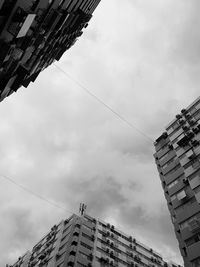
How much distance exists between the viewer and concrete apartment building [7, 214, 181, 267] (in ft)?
159

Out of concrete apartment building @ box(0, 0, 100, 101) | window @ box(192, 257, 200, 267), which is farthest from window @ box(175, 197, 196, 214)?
concrete apartment building @ box(0, 0, 100, 101)

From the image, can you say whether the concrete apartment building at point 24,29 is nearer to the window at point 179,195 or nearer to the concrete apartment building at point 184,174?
the concrete apartment building at point 184,174

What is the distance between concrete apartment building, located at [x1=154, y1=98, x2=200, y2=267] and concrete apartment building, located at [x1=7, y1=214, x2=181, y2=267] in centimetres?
2105

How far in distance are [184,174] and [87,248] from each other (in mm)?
25052

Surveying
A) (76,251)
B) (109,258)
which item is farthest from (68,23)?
(109,258)

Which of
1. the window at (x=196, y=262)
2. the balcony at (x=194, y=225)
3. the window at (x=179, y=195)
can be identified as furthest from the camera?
the window at (x=179, y=195)

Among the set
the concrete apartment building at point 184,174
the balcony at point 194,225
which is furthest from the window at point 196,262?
the balcony at point 194,225

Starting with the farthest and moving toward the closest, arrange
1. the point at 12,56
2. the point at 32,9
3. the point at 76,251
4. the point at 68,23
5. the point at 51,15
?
the point at 76,251 → the point at 68,23 → the point at 51,15 → the point at 12,56 → the point at 32,9

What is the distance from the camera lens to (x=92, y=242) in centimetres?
5209

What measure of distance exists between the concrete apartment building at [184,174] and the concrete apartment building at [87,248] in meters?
21.1

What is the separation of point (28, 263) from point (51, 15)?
177 ft

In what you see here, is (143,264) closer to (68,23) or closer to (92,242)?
(92,242)

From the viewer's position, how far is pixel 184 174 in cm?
3416

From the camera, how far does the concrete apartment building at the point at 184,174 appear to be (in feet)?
93.4
